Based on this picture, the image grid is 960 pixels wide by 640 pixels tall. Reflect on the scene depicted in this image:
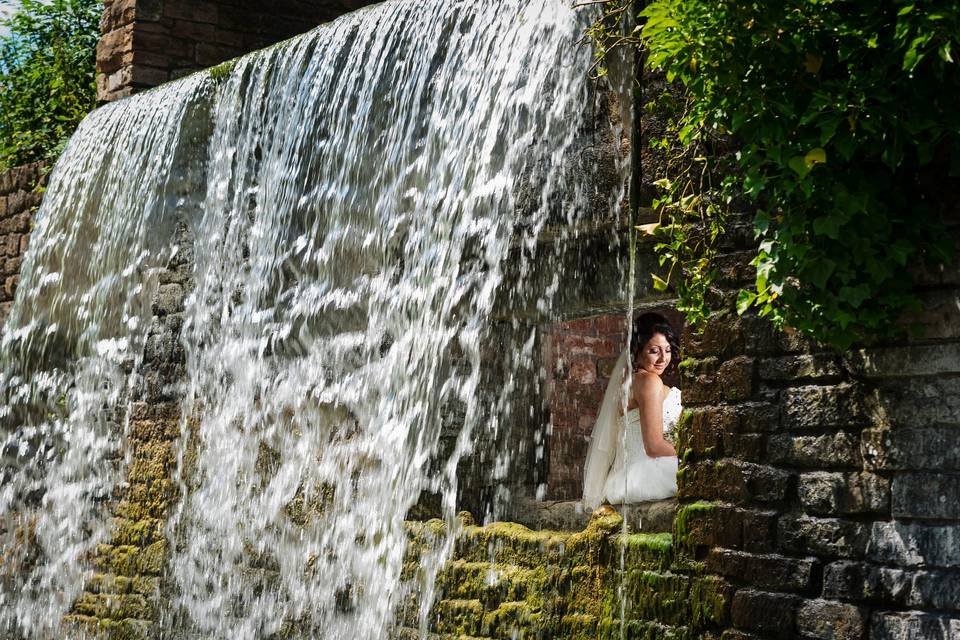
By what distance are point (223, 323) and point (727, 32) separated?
3808 millimetres

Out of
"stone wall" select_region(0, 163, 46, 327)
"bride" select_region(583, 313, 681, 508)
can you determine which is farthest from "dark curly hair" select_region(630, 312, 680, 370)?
"stone wall" select_region(0, 163, 46, 327)

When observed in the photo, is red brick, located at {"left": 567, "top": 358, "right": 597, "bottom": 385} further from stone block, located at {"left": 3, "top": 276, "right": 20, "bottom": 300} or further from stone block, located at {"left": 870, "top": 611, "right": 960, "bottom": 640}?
stone block, located at {"left": 3, "top": 276, "right": 20, "bottom": 300}

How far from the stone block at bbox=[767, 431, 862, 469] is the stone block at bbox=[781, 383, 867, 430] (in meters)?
0.03

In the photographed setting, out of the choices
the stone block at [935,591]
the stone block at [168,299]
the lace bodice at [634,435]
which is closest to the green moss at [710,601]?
the stone block at [935,591]

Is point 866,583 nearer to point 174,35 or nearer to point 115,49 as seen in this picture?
point 174,35

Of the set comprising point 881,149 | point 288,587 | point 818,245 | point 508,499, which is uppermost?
point 881,149

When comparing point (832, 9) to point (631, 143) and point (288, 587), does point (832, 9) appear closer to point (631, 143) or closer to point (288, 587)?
point (631, 143)

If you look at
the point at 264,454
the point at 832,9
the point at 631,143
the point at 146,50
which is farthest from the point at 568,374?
the point at 832,9

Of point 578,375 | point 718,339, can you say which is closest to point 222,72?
point 578,375

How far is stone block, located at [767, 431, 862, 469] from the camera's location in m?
3.52

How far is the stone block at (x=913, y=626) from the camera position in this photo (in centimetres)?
326

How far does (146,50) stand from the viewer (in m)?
8.20

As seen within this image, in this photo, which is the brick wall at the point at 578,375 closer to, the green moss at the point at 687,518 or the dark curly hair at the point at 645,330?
the dark curly hair at the point at 645,330

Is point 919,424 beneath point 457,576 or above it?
above
